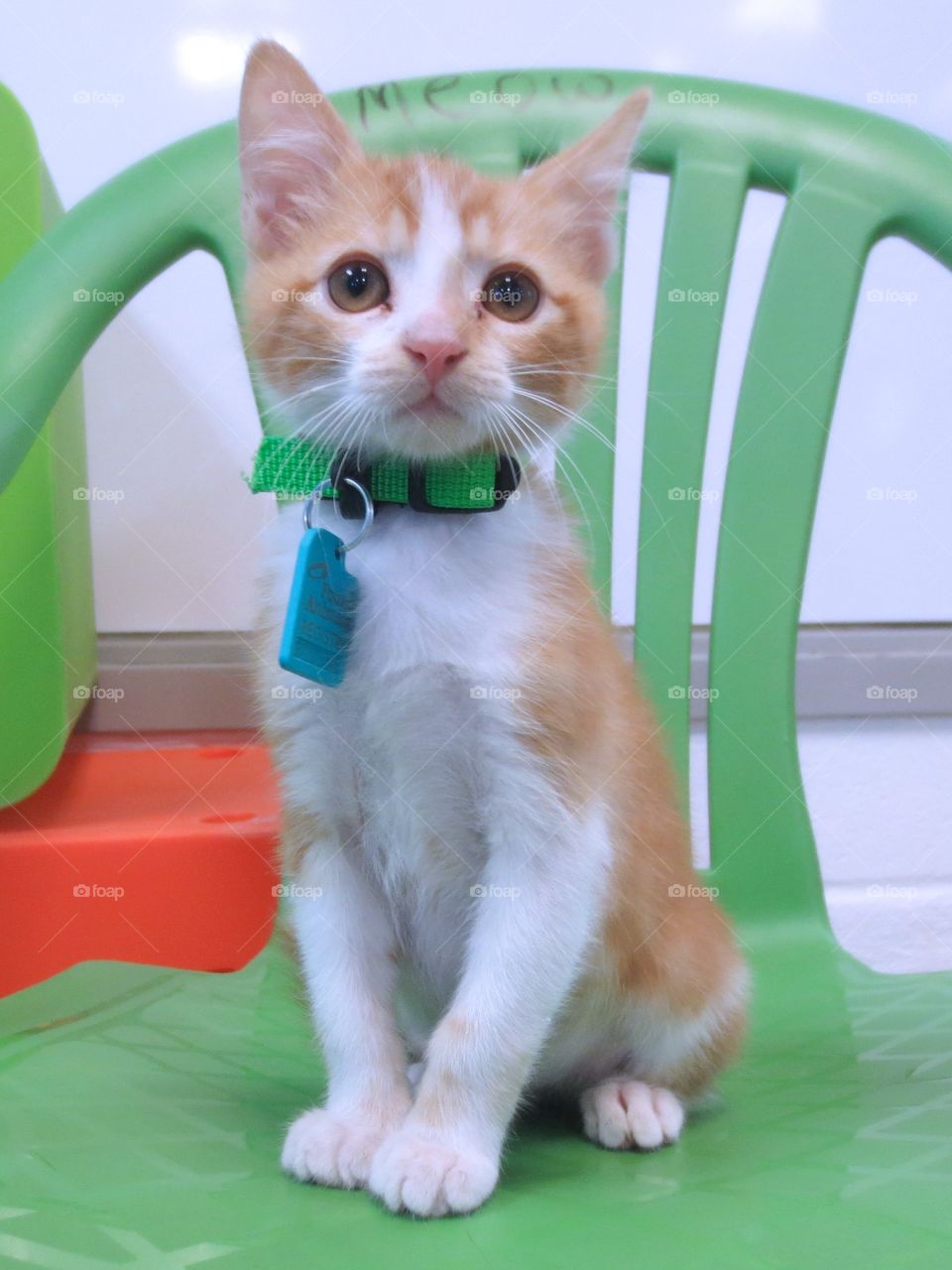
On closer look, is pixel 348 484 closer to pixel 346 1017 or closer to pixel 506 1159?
pixel 346 1017

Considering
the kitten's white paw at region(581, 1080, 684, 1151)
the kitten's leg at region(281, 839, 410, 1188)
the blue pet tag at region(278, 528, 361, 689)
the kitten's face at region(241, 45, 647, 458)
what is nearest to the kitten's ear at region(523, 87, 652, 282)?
the kitten's face at region(241, 45, 647, 458)

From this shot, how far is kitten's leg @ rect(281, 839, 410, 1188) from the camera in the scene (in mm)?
651

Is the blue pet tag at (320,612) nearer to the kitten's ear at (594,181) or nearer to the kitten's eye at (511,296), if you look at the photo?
the kitten's eye at (511,296)

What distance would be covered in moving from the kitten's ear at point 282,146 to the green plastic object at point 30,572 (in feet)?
1.40

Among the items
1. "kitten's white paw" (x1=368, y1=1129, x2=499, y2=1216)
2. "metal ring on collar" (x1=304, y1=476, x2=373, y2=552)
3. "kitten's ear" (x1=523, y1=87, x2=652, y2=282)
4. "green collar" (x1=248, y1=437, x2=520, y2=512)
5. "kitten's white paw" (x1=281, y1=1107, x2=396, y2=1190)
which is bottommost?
"kitten's white paw" (x1=281, y1=1107, x2=396, y2=1190)

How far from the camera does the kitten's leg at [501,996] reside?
2.05 ft

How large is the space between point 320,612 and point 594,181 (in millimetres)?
395

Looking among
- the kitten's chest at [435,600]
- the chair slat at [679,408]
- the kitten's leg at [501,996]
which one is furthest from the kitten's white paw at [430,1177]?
the chair slat at [679,408]

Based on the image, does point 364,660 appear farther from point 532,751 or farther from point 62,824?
point 62,824

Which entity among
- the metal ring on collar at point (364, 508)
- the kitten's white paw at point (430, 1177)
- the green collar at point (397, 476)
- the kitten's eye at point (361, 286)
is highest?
the kitten's eye at point (361, 286)

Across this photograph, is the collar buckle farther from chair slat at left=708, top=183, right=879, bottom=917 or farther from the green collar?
chair slat at left=708, top=183, right=879, bottom=917

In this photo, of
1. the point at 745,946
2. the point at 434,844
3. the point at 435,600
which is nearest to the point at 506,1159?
the point at 434,844

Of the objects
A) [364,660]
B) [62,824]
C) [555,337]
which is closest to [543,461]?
[555,337]

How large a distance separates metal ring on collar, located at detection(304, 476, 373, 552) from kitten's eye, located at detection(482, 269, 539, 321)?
138 mm
